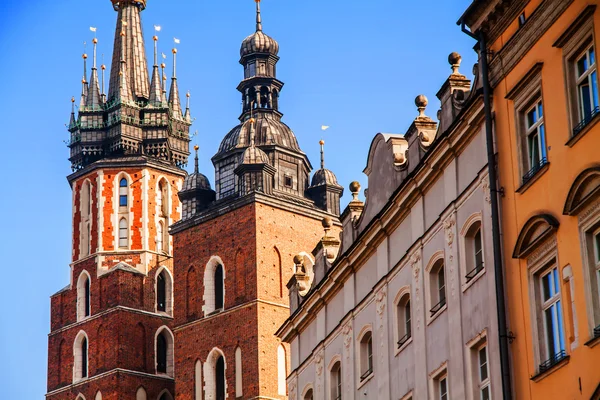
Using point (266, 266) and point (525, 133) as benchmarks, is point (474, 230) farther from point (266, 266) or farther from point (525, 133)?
point (266, 266)

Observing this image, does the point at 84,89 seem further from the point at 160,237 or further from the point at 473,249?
the point at 473,249

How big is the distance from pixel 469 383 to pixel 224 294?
41.3 metres

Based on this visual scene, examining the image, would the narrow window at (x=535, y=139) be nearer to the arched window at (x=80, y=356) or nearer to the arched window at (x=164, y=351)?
the arched window at (x=164, y=351)

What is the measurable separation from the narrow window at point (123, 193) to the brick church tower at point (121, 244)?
0.17 ft

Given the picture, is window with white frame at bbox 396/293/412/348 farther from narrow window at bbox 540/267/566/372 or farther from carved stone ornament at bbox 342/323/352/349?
narrow window at bbox 540/267/566/372

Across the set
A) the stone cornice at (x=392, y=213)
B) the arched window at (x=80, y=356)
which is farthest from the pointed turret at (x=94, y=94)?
the stone cornice at (x=392, y=213)

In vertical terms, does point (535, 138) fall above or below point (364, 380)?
above

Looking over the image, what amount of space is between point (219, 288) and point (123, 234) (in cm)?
1021

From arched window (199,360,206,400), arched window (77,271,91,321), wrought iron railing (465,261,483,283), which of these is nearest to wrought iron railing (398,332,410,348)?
wrought iron railing (465,261,483,283)

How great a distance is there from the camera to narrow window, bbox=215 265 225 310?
67.7 metres

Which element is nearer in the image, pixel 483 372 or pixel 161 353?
pixel 483 372

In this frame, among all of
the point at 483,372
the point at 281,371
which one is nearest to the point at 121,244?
the point at 281,371

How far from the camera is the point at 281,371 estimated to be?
213ft

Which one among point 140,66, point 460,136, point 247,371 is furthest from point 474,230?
point 140,66
